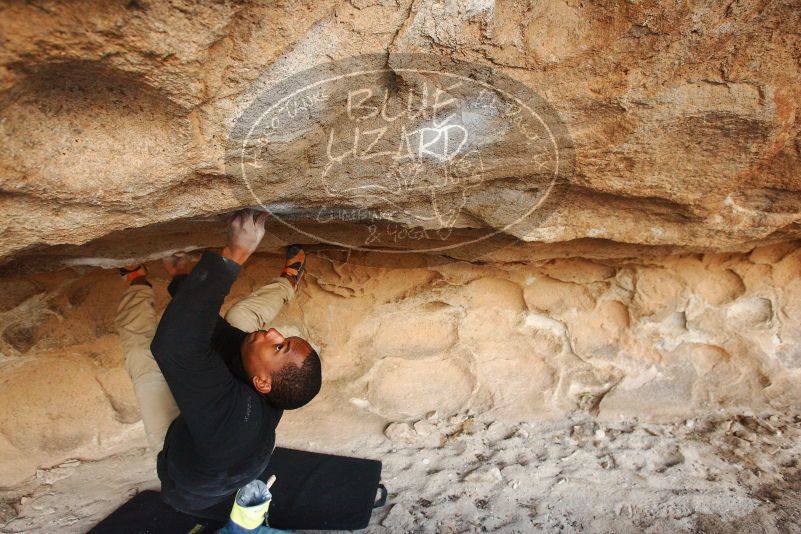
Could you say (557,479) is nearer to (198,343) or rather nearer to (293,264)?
(293,264)

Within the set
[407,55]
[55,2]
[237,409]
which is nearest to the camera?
[55,2]

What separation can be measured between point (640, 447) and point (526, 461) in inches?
18.7

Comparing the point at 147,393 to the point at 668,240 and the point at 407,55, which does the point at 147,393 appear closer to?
the point at 407,55

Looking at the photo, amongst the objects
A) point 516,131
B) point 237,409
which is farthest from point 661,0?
point 237,409

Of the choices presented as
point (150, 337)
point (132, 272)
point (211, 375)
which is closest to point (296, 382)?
point (211, 375)

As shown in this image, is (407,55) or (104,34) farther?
(407,55)

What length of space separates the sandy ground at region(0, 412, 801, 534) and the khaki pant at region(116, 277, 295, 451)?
69 cm

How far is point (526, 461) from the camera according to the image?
2.18m

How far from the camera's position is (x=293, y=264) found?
208cm

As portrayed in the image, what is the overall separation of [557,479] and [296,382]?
3.84ft

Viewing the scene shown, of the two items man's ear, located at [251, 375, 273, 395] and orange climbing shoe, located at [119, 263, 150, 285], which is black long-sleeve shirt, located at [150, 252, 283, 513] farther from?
orange climbing shoe, located at [119, 263, 150, 285]

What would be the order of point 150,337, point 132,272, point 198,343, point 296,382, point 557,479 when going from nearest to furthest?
1. point 198,343
2. point 296,382
3. point 150,337
4. point 132,272
5. point 557,479

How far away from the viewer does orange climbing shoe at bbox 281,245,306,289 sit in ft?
6.77

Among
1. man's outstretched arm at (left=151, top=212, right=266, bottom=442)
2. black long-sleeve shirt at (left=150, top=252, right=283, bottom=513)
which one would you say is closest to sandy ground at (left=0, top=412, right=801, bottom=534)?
black long-sleeve shirt at (left=150, top=252, right=283, bottom=513)
